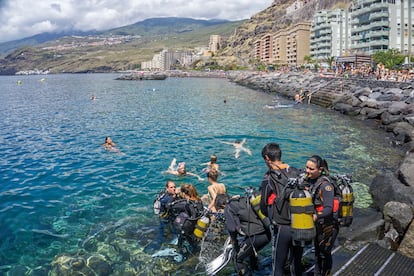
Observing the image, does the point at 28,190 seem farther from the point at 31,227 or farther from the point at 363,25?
the point at 363,25

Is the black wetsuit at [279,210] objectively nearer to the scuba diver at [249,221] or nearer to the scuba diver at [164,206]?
the scuba diver at [249,221]

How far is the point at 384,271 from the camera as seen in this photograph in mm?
7391

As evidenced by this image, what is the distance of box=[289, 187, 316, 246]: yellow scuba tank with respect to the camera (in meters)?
5.56

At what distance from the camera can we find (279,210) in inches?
233

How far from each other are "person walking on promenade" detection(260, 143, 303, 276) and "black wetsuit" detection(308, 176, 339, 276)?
1.47 ft

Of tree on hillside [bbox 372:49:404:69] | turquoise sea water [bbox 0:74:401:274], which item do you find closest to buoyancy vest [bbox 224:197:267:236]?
turquoise sea water [bbox 0:74:401:274]

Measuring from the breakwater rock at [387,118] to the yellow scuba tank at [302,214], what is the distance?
12.9ft

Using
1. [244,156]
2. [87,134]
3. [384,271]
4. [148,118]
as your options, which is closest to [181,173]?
[244,156]

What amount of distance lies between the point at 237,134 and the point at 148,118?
1341cm

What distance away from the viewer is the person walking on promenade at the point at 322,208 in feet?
20.3

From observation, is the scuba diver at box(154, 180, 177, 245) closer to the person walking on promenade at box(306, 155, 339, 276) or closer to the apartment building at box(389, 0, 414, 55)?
the person walking on promenade at box(306, 155, 339, 276)

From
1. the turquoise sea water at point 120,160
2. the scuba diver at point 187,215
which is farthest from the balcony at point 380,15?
the scuba diver at point 187,215

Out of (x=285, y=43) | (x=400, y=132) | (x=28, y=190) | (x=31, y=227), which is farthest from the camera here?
(x=285, y=43)

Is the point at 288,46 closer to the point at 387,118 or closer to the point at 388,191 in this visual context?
the point at 387,118
